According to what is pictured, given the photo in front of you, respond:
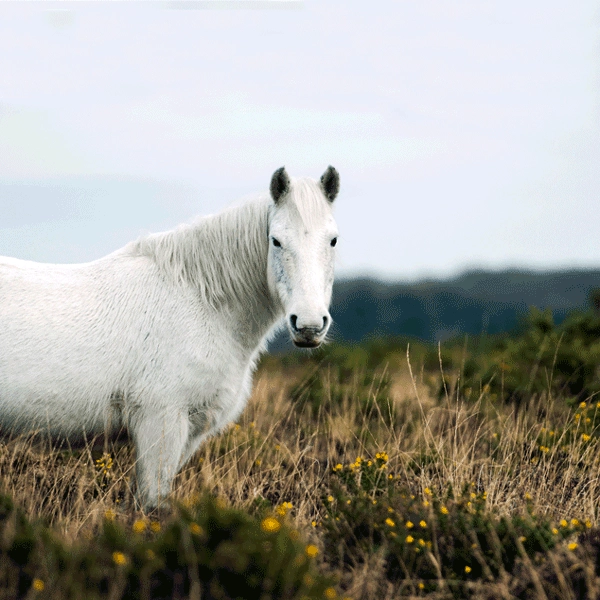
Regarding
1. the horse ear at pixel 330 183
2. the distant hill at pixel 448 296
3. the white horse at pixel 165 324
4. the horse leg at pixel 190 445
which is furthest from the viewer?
the distant hill at pixel 448 296

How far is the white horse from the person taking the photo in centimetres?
415

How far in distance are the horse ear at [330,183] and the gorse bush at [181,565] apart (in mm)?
2335

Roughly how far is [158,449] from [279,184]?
6.05ft

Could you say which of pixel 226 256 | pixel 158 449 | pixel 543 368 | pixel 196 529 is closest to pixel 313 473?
pixel 158 449

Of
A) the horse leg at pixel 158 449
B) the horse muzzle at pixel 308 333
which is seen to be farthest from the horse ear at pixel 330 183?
the horse leg at pixel 158 449

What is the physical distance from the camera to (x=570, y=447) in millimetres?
5586

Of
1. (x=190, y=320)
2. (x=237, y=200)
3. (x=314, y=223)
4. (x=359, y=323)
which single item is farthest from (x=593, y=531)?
(x=359, y=323)

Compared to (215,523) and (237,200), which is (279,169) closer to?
(237,200)

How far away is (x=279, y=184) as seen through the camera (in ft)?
13.8

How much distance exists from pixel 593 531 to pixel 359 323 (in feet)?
229

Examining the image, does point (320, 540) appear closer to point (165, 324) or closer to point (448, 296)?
point (165, 324)

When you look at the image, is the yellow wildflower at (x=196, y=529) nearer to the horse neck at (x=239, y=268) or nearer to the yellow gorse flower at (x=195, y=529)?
the yellow gorse flower at (x=195, y=529)

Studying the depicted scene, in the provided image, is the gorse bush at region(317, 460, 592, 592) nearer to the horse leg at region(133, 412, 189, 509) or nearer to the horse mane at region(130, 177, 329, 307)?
the horse leg at region(133, 412, 189, 509)

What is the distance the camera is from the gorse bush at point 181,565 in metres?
2.35
